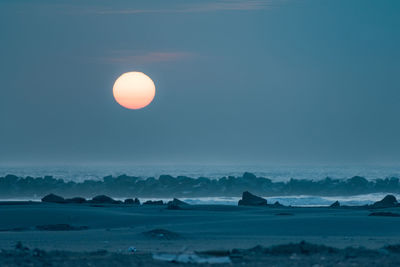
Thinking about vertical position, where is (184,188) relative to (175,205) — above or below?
above

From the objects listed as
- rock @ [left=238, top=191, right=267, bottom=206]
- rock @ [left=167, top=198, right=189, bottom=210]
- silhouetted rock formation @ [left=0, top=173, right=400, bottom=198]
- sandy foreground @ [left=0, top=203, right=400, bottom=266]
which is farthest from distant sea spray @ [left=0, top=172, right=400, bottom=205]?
sandy foreground @ [left=0, top=203, right=400, bottom=266]

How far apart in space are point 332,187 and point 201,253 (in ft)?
102

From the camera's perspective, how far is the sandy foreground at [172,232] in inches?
412

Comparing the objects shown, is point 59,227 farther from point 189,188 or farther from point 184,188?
point 189,188

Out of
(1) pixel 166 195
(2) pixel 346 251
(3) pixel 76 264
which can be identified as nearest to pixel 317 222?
(2) pixel 346 251

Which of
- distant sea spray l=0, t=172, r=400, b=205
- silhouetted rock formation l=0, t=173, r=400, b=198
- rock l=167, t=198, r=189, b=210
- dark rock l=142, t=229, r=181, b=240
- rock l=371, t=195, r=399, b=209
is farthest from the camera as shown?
silhouetted rock formation l=0, t=173, r=400, b=198

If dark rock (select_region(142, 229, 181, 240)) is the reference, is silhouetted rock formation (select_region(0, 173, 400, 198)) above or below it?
above

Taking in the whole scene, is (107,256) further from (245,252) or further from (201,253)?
(245,252)

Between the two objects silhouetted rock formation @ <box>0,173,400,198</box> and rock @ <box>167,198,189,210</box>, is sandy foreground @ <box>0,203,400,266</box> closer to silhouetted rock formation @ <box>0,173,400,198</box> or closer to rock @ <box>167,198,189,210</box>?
rock @ <box>167,198,189,210</box>

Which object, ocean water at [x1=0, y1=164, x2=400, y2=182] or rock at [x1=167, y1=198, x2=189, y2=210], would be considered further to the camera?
ocean water at [x1=0, y1=164, x2=400, y2=182]

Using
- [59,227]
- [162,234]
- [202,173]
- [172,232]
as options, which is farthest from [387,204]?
[202,173]

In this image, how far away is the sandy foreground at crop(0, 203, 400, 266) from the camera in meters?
10.5

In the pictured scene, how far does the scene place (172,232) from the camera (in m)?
14.1

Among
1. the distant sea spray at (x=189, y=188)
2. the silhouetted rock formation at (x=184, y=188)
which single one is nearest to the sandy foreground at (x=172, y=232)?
the distant sea spray at (x=189, y=188)
